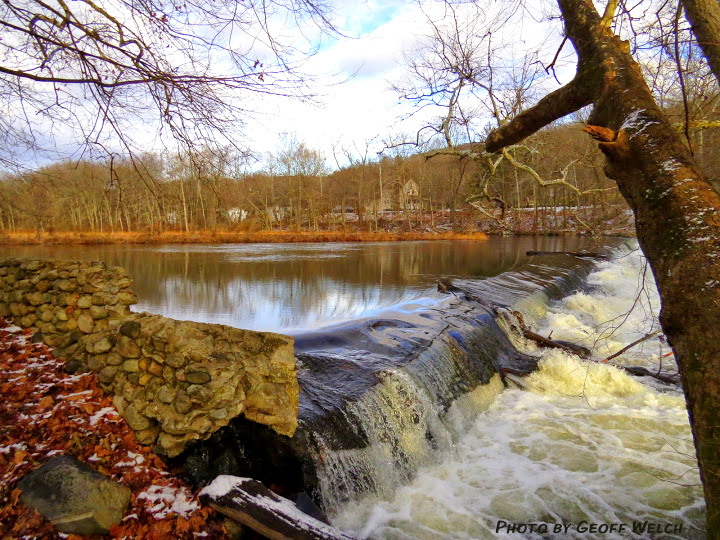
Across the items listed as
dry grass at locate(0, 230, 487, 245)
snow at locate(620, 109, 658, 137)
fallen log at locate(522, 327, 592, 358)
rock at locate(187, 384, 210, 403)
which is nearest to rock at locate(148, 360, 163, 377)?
rock at locate(187, 384, 210, 403)

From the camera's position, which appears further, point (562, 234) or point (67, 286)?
point (562, 234)

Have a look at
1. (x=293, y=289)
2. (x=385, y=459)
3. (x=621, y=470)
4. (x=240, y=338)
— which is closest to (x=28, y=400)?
(x=240, y=338)

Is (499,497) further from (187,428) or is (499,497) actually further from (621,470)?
(187,428)

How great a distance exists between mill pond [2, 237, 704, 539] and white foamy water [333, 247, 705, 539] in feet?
0.06

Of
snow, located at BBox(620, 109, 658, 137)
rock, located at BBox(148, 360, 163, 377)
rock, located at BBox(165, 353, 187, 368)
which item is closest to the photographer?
snow, located at BBox(620, 109, 658, 137)

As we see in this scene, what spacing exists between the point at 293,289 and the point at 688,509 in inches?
374

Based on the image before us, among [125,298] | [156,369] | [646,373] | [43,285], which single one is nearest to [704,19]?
[156,369]

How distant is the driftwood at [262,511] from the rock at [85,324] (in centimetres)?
247

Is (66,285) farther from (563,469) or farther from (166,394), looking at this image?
(563,469)

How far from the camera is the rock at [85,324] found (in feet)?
14.7

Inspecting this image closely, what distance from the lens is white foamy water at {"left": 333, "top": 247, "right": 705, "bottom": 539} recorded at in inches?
149

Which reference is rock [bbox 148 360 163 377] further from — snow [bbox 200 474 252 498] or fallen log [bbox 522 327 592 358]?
fallen log [bbox 522 327 592 358]

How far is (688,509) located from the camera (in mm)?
3932

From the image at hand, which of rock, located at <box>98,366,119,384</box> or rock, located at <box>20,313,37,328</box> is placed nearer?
rock, located at <box>98,366,119,384</box>
